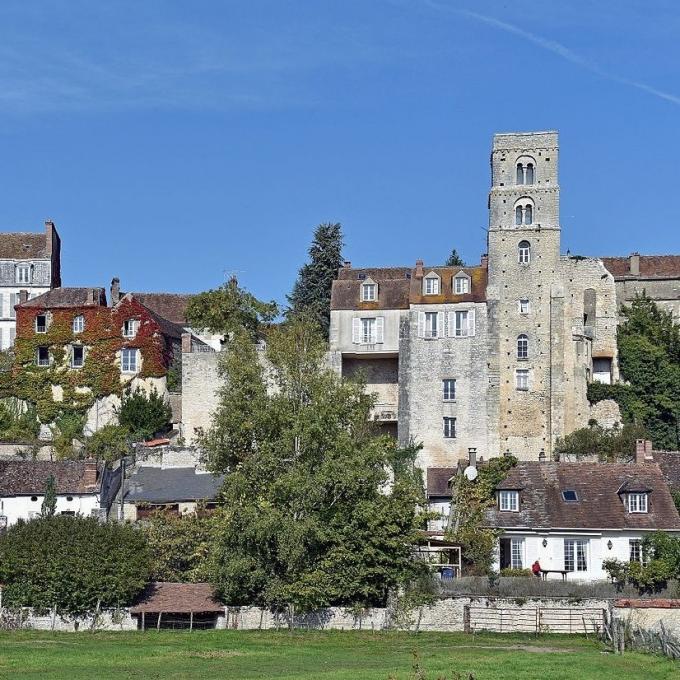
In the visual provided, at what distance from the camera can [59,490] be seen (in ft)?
219

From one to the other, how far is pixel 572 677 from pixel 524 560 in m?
19.3

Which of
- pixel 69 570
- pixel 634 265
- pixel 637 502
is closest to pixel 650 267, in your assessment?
pixel 634 265

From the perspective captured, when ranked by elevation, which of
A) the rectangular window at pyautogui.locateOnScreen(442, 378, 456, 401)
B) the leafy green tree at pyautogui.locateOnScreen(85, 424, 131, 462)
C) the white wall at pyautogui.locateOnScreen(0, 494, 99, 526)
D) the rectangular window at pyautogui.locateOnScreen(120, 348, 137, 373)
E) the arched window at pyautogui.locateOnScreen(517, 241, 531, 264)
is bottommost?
the white wall at pyautogui.locateOnScreen(0, 494, 99, 526)

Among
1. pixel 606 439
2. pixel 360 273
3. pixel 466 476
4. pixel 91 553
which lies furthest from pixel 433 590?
pixel 360 273

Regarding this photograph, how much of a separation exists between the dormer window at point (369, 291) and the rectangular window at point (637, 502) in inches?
895

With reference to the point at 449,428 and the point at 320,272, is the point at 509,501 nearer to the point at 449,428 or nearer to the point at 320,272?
the point at 449,428

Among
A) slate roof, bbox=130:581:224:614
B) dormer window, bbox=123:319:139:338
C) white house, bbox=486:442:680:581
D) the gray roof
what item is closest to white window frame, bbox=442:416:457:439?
the gray roof

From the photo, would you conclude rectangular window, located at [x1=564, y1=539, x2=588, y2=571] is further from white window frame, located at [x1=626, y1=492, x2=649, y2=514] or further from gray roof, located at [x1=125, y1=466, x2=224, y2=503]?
gray roof, located at [x1=125, y1=466, x2=224, y2=503]

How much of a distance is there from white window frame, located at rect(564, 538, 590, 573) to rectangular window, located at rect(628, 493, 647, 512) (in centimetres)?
247

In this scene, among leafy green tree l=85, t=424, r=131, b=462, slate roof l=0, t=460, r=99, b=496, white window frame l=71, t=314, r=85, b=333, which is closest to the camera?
slate roof l=0, t=460, r=99, b=496

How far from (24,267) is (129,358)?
1782 cm

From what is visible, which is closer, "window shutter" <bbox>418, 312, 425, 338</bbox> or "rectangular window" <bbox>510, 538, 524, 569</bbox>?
"rectangular window" <bbox>510, 538, 524, 569</bbox>

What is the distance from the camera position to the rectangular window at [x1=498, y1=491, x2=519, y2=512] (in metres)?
60.7

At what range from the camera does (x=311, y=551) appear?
55000 millimetres
